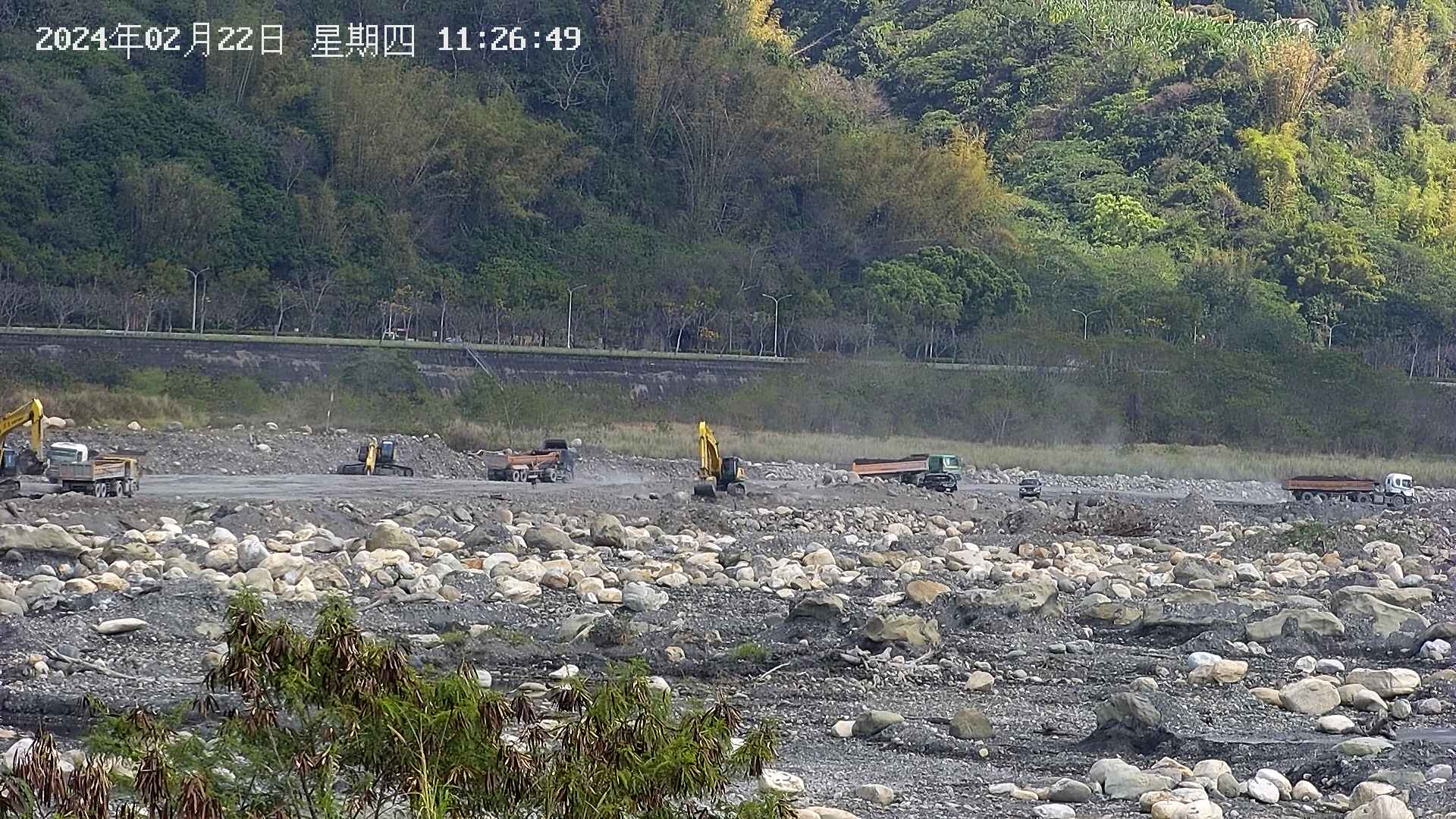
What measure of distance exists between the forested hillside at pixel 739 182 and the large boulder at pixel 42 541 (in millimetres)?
44383

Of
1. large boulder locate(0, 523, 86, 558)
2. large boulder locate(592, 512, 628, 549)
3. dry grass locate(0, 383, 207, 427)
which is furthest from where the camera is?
dry grass locate(0, 383, 207, 427)

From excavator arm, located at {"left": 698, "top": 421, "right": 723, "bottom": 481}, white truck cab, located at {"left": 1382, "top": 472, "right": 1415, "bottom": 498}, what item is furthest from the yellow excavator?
white truck cab, located at {"left": 1382, "top": 472, "right": 1415, "bottom": 498}

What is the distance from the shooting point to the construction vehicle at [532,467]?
3684 cm

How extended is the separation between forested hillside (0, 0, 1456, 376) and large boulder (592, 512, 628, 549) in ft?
136

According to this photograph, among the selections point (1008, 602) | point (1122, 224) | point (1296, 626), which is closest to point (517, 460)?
point (1008, 602)

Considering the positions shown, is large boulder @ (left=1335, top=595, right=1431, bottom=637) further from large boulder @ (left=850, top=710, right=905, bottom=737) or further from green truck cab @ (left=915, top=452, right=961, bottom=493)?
green truck cab @ (left=915, top=452, right=961, bottom=493)

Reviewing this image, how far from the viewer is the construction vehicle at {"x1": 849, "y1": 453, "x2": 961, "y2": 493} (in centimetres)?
3747

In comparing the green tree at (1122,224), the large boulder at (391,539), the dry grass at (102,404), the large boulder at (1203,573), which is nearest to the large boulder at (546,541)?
the large boulder at (391,539)

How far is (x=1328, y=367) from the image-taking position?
72.4 m

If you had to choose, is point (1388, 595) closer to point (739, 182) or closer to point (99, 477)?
point (99, 477)

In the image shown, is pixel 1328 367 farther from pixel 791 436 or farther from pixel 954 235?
pixel 791 436

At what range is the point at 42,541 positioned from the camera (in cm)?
1838

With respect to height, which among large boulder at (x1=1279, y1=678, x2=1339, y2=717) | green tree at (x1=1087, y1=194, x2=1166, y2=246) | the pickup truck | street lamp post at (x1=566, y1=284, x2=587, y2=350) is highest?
green tree at (x1=1087, y1=194, x2=1166, y2=246)

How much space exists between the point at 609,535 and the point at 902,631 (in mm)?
8241
